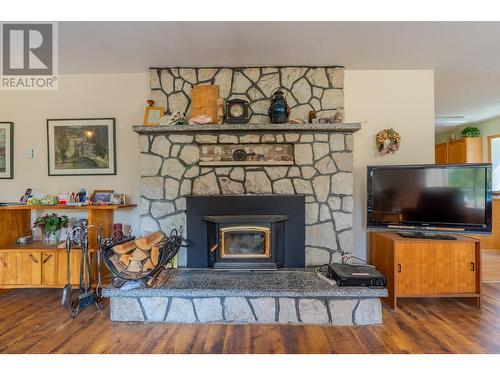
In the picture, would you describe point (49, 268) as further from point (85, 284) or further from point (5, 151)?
point (5, 151)

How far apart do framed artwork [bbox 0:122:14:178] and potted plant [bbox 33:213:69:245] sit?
697 millimetres

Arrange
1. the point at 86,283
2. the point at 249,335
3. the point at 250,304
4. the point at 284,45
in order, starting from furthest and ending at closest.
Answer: the point at 86,283, the point at 284,45, the point at 250,304, the point at 249,335

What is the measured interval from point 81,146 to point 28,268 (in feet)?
4.45

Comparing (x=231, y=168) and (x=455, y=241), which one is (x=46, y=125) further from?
(x=455, y=241)

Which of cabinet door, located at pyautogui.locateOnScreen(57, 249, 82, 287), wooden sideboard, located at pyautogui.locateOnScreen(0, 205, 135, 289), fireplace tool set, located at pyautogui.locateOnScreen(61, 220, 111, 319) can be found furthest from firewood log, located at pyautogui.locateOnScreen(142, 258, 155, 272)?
cabinet door, located at pyautogui.locateOnScreen(57, 249, 82, 287)

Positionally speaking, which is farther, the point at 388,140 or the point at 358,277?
the point at 388,140

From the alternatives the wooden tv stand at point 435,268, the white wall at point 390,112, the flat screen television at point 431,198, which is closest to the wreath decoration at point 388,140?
the white wall at point 390,112

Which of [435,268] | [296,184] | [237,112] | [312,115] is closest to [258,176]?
[296,184]

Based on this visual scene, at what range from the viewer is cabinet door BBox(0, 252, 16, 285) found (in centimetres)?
282

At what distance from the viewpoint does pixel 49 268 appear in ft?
9.28

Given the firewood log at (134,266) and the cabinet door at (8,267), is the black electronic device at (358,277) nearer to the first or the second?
the firewood log at (134,266)

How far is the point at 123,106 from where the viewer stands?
10.3 ft

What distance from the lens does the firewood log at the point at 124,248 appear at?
2420 mm

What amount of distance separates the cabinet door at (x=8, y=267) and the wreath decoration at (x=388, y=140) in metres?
4.00
